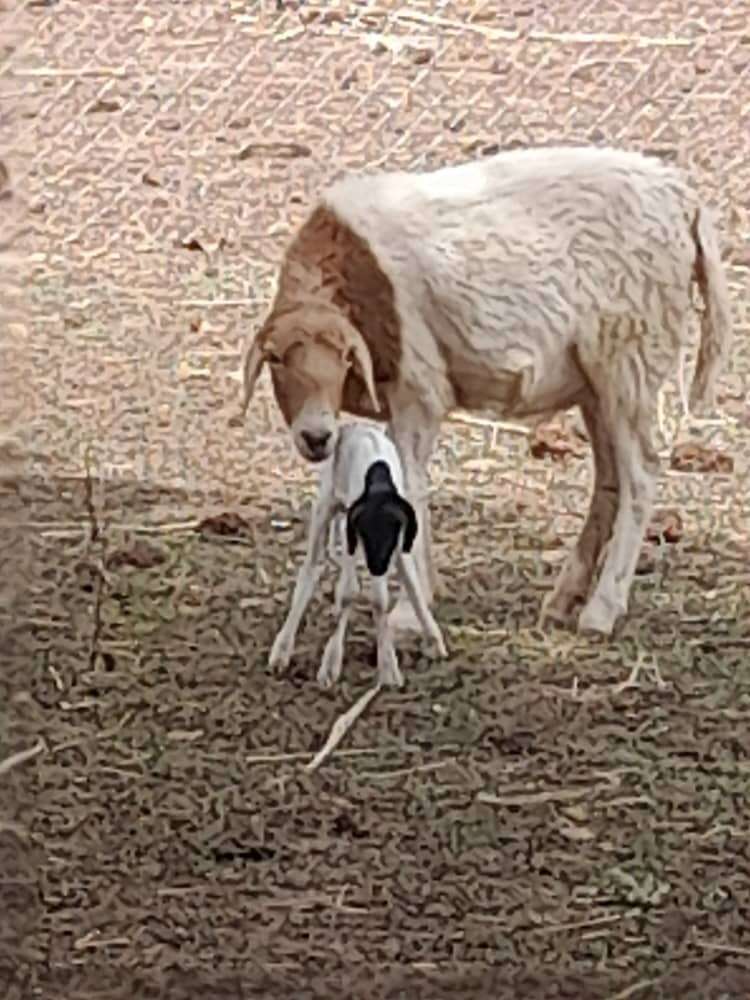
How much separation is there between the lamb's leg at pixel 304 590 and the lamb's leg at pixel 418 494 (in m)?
0.04

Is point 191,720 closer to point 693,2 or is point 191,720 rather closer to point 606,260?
point 606,260

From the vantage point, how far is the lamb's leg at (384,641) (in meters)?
1.34

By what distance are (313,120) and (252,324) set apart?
89 mm

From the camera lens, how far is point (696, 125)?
1345 millimetres

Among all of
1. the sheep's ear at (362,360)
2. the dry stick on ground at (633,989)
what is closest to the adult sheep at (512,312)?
the sheep's ear at (362,360)

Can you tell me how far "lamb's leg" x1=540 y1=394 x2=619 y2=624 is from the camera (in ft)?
4.46

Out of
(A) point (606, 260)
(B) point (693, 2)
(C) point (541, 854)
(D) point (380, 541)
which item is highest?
(B) point (693, 2)

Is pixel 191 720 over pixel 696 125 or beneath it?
beneath

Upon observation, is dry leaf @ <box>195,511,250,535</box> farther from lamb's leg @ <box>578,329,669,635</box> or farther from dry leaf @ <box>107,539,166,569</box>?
lamb's leg @ <box>578,329,669,635</box>

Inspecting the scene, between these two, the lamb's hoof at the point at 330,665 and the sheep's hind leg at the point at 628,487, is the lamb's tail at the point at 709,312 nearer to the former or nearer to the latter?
the sheep's hind leg at the point at 628,487

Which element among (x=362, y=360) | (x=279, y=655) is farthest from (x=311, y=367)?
(x=279, y=655)

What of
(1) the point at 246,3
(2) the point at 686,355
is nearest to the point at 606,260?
(2) the point at 686,355

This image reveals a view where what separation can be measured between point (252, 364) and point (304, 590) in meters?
0.10

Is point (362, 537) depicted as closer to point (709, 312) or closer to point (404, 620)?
point (404, 620)
